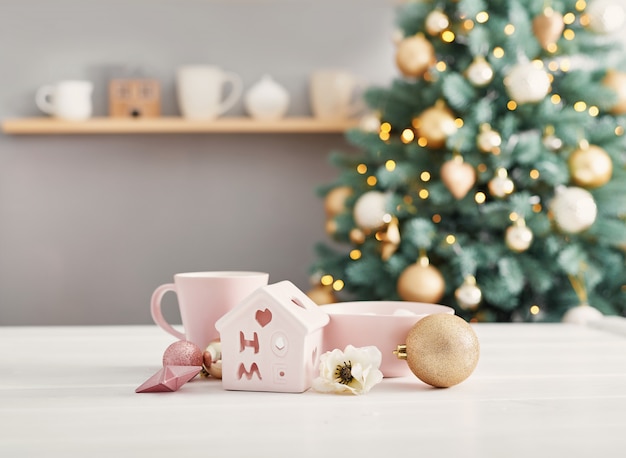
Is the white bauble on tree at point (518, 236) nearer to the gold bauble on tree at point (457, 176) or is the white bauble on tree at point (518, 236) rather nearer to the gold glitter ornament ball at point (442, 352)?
the gold bauble on tree at point (457, 176)

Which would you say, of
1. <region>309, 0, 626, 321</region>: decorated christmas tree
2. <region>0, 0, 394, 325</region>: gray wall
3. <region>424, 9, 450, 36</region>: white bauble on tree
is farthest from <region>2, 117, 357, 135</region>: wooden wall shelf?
<region>424, 9, 450, 36</region>: white bauble on tree

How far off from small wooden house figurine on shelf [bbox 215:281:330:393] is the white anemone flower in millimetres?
17

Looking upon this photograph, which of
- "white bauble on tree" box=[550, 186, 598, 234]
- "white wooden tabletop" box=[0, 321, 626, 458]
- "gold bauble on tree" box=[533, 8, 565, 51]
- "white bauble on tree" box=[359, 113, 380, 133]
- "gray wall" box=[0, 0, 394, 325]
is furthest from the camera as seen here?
"gray wall" box=[0, 0, 394, 325]

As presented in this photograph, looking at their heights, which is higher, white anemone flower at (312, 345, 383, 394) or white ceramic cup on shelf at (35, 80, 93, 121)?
white ceramic cup on shelf at (35, 80, 93, 121)

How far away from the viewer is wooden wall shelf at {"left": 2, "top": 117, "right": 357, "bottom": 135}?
2.60m

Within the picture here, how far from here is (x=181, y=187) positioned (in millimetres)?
2801

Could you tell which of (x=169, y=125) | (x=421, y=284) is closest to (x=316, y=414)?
(x=421, y=284)

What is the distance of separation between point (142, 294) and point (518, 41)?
158cm

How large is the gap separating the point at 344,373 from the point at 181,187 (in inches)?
88.3

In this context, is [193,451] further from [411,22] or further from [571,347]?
[411,22]

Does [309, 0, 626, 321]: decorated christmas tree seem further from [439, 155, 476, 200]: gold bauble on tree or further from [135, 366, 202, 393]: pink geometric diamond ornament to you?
[135, 366, 202, 393]: pink geometric diamond ornament

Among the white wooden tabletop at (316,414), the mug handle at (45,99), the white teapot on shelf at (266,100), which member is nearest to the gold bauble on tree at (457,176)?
the white teapot on shelf at (266,100)

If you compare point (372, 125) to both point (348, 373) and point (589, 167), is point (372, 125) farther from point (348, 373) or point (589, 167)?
point (348, 373)

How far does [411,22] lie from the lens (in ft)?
7.11
